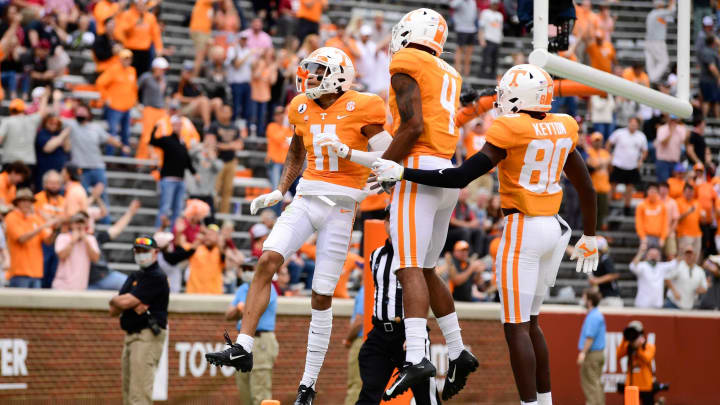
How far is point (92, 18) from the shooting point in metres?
21.1

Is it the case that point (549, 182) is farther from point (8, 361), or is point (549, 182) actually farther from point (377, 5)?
point (377, 5)

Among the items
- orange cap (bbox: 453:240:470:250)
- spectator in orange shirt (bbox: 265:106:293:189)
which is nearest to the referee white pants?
orange cap (bbox: 453:240:470:250)

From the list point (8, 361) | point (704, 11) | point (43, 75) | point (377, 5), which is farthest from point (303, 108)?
point (377, 5)

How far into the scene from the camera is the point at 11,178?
1569 cm

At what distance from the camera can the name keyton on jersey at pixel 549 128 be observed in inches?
323

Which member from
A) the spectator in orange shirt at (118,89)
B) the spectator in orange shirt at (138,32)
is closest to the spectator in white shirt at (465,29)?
the spectator in orange shirt at (138,32)

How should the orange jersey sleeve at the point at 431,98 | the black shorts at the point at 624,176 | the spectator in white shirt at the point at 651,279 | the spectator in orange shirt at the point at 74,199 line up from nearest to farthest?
the orange jersey sleeve at the point at 431,98 → the spectator in orange shirt at the point at 74,199 → the spectator in white shirt at the point at 651,279 → the black shorts at the point at 624,176

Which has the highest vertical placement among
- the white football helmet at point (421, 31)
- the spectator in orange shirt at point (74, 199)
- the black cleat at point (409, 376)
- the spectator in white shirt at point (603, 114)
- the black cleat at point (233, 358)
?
the spectator in white shirt at point (603, 114)

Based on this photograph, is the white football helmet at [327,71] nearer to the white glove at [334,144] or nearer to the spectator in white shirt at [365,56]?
the white glove at [334,144]

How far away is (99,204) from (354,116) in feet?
30.6

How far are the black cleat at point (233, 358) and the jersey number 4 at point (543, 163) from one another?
2.24m

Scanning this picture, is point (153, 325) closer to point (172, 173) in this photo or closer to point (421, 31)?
point (172, 173)

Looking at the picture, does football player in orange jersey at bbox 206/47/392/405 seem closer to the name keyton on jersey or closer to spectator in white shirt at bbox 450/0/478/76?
the name keyton on jersey

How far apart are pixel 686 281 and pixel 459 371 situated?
12.6 m
